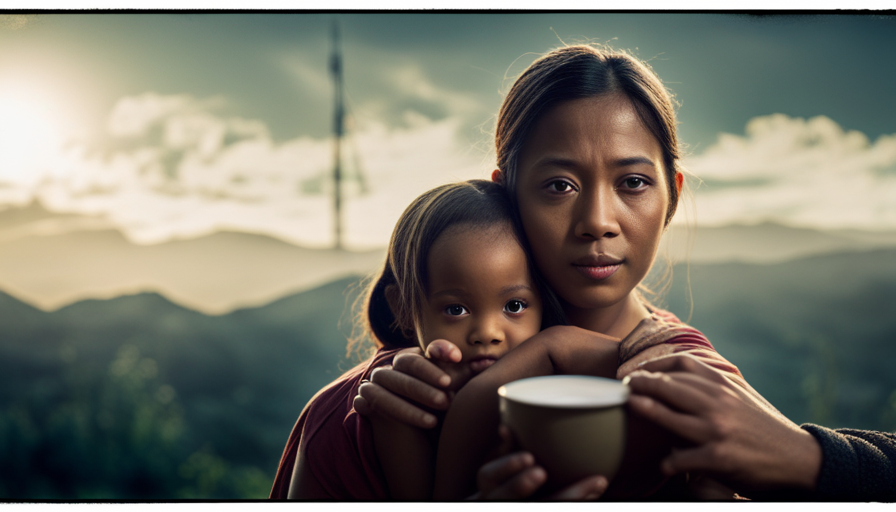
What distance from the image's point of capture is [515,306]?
934 mm

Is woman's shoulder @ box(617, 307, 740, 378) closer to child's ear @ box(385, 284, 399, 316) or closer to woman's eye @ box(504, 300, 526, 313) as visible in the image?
woman's eye @ box(504, 300, 526, 313)

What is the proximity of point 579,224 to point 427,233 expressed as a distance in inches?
9.1

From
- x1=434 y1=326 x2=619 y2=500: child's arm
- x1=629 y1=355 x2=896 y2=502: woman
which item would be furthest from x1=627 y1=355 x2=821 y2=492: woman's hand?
x1=434 y1=326 x2=619 y2=500: child's arm

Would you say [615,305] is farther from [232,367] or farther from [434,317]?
[232,367]

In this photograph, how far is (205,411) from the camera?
3.88 metres

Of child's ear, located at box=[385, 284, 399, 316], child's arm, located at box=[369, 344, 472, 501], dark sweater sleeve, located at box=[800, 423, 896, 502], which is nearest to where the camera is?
dark sweater sleeve, located at box=[800, 423, 896, 502]

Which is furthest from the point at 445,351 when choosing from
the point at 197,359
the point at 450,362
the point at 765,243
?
the point at 197,359

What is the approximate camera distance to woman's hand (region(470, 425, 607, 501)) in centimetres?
62

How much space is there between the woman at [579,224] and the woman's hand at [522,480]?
4.7 inches

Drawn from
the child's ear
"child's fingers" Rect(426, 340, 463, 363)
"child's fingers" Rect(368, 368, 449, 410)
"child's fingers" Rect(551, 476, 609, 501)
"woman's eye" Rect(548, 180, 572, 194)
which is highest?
"woman's eye" Rect(548, 180, 572, 194)

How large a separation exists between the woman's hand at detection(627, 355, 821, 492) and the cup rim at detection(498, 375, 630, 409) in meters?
0.02

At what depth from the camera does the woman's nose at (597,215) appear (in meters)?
0.88

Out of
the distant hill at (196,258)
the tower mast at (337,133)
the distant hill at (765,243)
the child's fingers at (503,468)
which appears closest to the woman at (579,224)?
the child's fingers at (503,468)

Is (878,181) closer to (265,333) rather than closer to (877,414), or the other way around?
(877,414)
